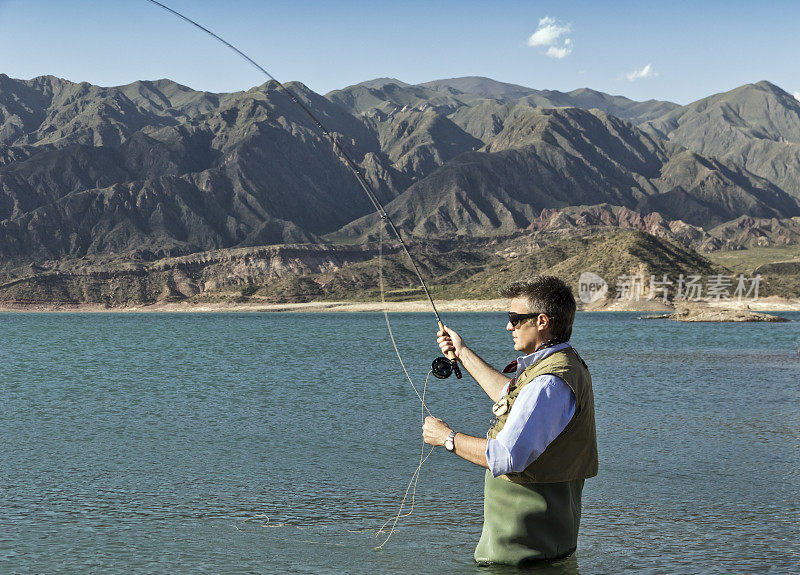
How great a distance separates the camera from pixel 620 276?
627ft

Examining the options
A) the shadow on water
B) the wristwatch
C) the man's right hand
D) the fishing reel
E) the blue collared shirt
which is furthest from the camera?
the fishing reel

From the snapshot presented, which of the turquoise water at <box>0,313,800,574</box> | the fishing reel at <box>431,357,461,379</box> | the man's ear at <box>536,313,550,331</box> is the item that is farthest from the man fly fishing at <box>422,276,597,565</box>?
the turquoise water at <box>0,313,800,574</box>

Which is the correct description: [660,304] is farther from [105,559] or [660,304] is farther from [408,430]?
[105,559]

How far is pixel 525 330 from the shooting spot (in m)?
6.45

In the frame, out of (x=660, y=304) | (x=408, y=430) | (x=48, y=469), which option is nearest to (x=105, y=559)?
(x=48, y=469)

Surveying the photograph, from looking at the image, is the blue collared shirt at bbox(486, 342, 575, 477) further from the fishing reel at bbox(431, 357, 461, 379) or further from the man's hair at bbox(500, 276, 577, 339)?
the fishing reel at bbox(431, 357, 461, 379)

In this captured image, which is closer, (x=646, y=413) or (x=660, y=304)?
(x=646, y=413)

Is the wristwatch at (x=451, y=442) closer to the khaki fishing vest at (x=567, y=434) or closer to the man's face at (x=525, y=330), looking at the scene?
the khaki fishing vest at (x=567, y=434)

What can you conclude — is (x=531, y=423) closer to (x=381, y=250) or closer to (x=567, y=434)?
(x=567, y=434)

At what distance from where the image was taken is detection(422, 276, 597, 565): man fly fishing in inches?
231

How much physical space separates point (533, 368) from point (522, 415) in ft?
1.62

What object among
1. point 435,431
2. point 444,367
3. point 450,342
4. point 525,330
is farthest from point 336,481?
point 525,330

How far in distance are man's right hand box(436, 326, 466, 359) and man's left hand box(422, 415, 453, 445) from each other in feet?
2.59

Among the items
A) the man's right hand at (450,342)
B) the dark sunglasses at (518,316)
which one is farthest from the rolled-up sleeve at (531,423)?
the man's right hand at (450,342)
